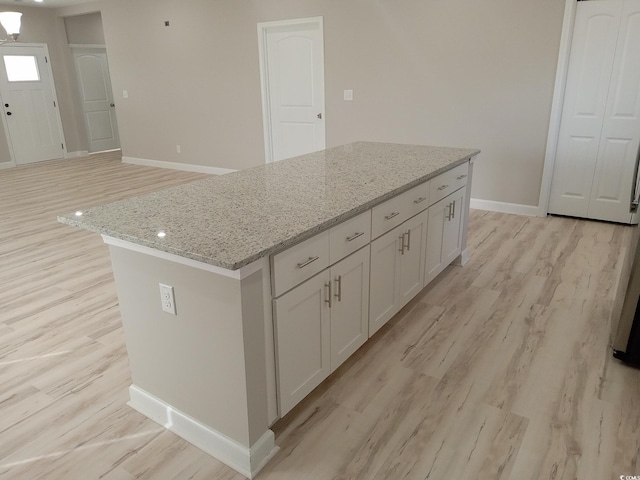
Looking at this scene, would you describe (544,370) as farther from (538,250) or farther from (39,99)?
(39,99)

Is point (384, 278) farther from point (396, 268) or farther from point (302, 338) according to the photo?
point (302, 338)

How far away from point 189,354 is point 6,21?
12.2 feet

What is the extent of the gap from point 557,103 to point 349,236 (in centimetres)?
341

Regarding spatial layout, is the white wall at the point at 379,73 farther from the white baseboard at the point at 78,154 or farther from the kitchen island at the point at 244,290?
the kitchen island at the point at 244,290

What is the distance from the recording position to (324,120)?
595cm

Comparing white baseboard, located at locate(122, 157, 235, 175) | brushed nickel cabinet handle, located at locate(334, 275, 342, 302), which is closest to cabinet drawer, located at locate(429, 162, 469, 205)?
brushed nickel cabinet handle, located at locate(334, 275, 342, 302)

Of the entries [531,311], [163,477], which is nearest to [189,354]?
[163,477]

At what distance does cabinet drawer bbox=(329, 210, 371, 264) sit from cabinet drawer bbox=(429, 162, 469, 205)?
0.82 meters

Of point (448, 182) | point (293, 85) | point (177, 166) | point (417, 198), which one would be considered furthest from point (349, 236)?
point (177, 166)

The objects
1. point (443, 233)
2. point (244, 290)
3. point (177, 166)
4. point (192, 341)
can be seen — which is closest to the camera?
point (244, 290)

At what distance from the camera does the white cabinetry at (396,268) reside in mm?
2357

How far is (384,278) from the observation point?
2432 mm

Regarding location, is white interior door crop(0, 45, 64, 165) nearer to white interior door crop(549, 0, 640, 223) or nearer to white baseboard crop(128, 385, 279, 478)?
white baseboard crop(128, 385, 279, 478)

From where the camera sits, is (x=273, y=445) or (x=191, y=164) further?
(x=191, y=164)
